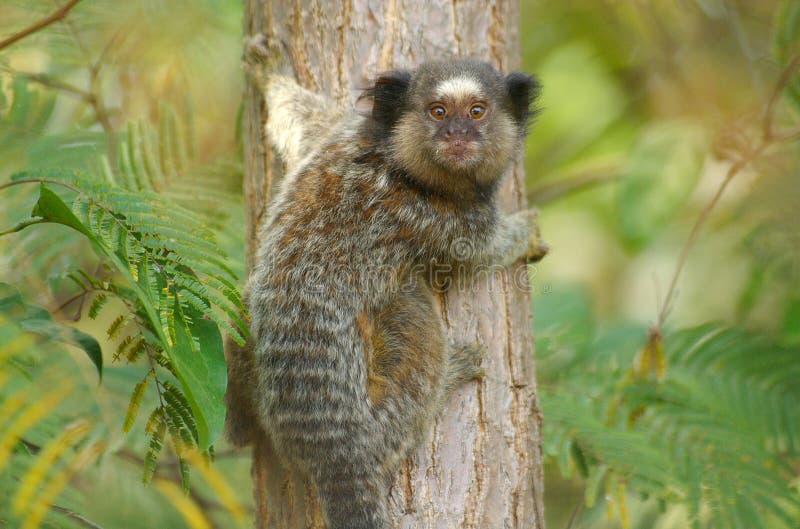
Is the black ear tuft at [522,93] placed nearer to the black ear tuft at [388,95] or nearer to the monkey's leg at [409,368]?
the black ear tuft at [388,95]

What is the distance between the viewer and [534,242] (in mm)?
4492

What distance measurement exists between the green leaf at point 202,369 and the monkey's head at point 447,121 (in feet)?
4.51

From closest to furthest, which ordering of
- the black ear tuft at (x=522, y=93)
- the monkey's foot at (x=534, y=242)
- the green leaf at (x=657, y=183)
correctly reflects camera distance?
the black ear tuft at (x=522, y=93) → the monkey's foot at (x=534, y=242) → the green leaf at (x=657, y=183)

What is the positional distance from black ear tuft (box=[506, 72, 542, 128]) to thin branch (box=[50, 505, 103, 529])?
2746 mm

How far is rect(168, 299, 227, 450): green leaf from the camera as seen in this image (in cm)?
293

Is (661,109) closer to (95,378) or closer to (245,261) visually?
(245,261)

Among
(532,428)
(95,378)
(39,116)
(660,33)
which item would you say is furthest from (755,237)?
(39,116)

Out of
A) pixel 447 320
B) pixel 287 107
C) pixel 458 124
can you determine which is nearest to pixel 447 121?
pixel 458 124

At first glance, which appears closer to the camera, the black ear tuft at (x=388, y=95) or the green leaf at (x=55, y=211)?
the green leaf at (x=55, y=211)

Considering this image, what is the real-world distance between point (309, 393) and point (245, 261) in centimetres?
116

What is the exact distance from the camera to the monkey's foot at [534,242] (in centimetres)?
446

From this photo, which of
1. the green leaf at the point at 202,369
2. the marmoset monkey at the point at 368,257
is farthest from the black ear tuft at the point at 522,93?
the green leaf at the point at 202,369

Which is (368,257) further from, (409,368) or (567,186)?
(567,186)

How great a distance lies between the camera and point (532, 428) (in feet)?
12.9
